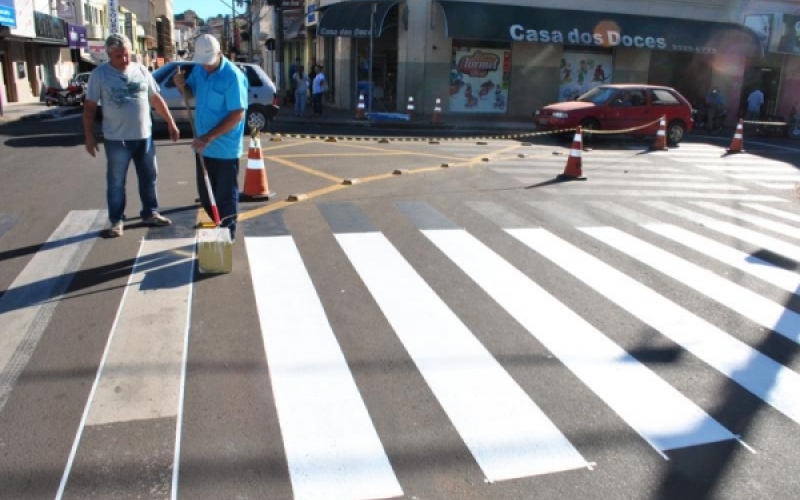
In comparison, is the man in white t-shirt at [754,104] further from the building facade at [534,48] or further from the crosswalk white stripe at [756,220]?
the crosswalk white stripe at [756,220]

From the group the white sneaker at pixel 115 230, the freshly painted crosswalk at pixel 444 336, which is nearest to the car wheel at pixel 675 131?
the freshly painted crosswalk at pixel 444 336

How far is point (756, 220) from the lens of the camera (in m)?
9.30

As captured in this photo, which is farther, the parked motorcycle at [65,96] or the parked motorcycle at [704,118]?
the parked motorcycle at [65,96]

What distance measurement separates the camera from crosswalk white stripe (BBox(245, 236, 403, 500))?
321 cm

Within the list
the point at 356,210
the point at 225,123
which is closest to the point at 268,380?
the point at 225,123

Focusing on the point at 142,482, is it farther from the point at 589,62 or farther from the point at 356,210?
the point at 589,62

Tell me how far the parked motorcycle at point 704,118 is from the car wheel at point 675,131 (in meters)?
6.69

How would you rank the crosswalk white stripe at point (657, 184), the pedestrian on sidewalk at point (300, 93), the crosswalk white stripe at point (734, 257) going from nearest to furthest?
the crosswalk white stripe at point (734, 257), the crosswalk white stripe at point (657, 184), the pedestrian on sidewalk at point (300, 93)

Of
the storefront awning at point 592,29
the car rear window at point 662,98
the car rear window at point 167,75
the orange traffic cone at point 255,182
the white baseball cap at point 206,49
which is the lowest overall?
the orange traffic cone at point 255,182

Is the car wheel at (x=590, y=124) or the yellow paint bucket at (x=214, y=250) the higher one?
the car wheel at (x=590, y=124)

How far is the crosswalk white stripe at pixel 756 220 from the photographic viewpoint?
28.5ft

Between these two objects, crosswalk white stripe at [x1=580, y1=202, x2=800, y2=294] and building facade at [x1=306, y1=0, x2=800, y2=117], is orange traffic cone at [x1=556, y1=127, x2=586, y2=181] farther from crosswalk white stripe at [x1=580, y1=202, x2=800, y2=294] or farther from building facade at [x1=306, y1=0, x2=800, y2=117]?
building facade at [x1=306, y1=0, x2=800, y2=117]

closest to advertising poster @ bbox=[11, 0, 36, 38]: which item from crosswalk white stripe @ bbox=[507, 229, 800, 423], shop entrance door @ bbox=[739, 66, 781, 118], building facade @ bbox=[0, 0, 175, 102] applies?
building facade @ bbox=[0, 0, 175, 102]

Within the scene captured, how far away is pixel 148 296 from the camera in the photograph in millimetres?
5344
